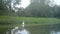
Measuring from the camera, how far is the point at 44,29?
1.81 metres

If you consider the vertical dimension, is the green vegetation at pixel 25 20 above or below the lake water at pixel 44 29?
above

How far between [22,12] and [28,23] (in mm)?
160

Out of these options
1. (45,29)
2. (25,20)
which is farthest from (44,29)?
(25,20)

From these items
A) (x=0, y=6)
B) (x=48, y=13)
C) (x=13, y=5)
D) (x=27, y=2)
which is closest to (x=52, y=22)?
(x=48, y=13)

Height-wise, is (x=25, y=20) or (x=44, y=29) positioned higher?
(x=25, y=20)

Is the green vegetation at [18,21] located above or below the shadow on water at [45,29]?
above

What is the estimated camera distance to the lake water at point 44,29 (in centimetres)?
179

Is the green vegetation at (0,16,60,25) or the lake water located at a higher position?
the green vegetation at (0,16,60,25)

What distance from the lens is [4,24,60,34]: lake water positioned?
5.87 ft

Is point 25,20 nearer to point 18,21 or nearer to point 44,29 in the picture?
point 18,21

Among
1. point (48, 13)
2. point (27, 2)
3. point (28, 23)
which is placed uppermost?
point (27, 2)

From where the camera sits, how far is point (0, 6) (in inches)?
71.3

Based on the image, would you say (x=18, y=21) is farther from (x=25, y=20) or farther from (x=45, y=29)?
(x=45, y=29)

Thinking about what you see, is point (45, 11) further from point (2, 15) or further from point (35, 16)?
point (2, 15)
